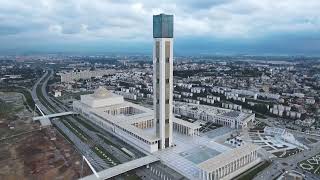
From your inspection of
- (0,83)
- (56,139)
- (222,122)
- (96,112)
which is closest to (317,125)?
(222,122)

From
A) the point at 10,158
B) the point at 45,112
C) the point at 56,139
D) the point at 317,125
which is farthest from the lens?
the point at 45,112

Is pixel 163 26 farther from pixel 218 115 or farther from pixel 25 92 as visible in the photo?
pixel 25 92

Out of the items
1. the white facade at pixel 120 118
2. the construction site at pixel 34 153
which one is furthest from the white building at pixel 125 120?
the construction site at pixel 34 153

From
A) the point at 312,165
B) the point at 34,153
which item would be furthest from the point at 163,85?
the point at 312,165

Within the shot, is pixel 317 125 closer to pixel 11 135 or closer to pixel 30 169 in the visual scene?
pixel 30 169

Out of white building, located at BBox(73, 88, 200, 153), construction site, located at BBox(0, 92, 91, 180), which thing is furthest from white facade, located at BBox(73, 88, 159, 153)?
construction site, located at BBox(0, 92, 91, 180)

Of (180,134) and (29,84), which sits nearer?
(180,134)

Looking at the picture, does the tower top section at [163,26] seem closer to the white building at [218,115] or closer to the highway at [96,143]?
the highway at [96,143]
